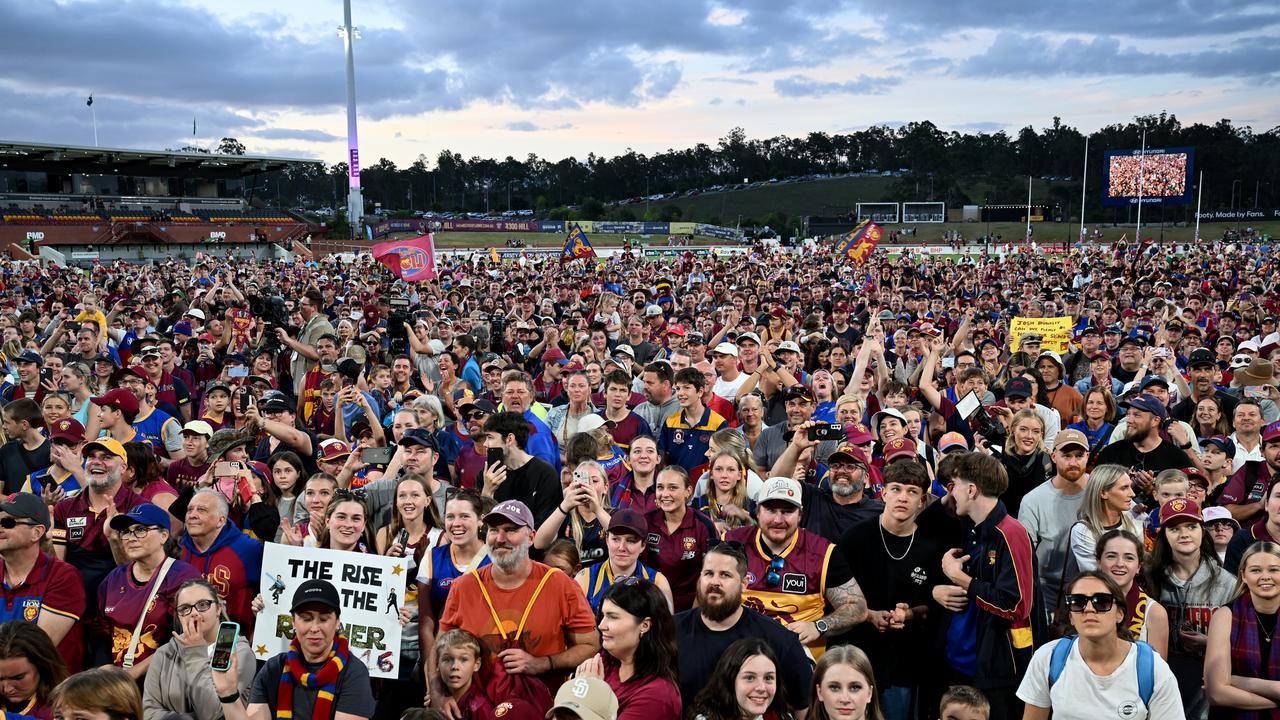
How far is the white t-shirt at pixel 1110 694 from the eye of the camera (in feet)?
12.4

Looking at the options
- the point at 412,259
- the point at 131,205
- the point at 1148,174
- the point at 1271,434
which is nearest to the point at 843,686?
the point at 1271,434

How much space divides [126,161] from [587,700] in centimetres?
7714

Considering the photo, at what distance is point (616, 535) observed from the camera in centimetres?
467

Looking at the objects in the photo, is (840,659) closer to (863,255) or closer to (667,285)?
(667,285)

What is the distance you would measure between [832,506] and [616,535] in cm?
150

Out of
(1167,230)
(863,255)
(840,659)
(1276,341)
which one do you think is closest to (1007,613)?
(840,659)

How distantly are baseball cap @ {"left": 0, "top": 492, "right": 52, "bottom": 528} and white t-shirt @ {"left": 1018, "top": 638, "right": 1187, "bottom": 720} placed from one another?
502 cm

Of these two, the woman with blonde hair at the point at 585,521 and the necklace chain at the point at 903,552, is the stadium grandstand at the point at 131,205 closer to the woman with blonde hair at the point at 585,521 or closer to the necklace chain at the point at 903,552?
the woman with blonde hair at the point at 585,521

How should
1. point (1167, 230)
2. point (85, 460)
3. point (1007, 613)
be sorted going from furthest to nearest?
1. point (1167, 230)
2. point (85, 460)
3. point (1007, 613)

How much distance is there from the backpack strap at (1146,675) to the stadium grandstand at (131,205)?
178ft

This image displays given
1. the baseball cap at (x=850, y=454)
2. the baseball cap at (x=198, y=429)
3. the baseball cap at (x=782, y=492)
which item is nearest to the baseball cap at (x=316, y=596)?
the baseball cap at (x=782, y=492)

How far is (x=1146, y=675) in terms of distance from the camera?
3809mm

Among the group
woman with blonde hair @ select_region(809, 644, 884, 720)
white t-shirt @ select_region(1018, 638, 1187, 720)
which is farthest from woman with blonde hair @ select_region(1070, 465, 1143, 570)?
Result: woman with blonde hair @ select_region(809, 644, 884, 720)

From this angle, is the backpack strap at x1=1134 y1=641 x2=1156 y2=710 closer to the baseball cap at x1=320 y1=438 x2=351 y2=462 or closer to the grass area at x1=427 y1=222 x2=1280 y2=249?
the baseball cap at x1=320 y1=438 x2=351 y2=462
